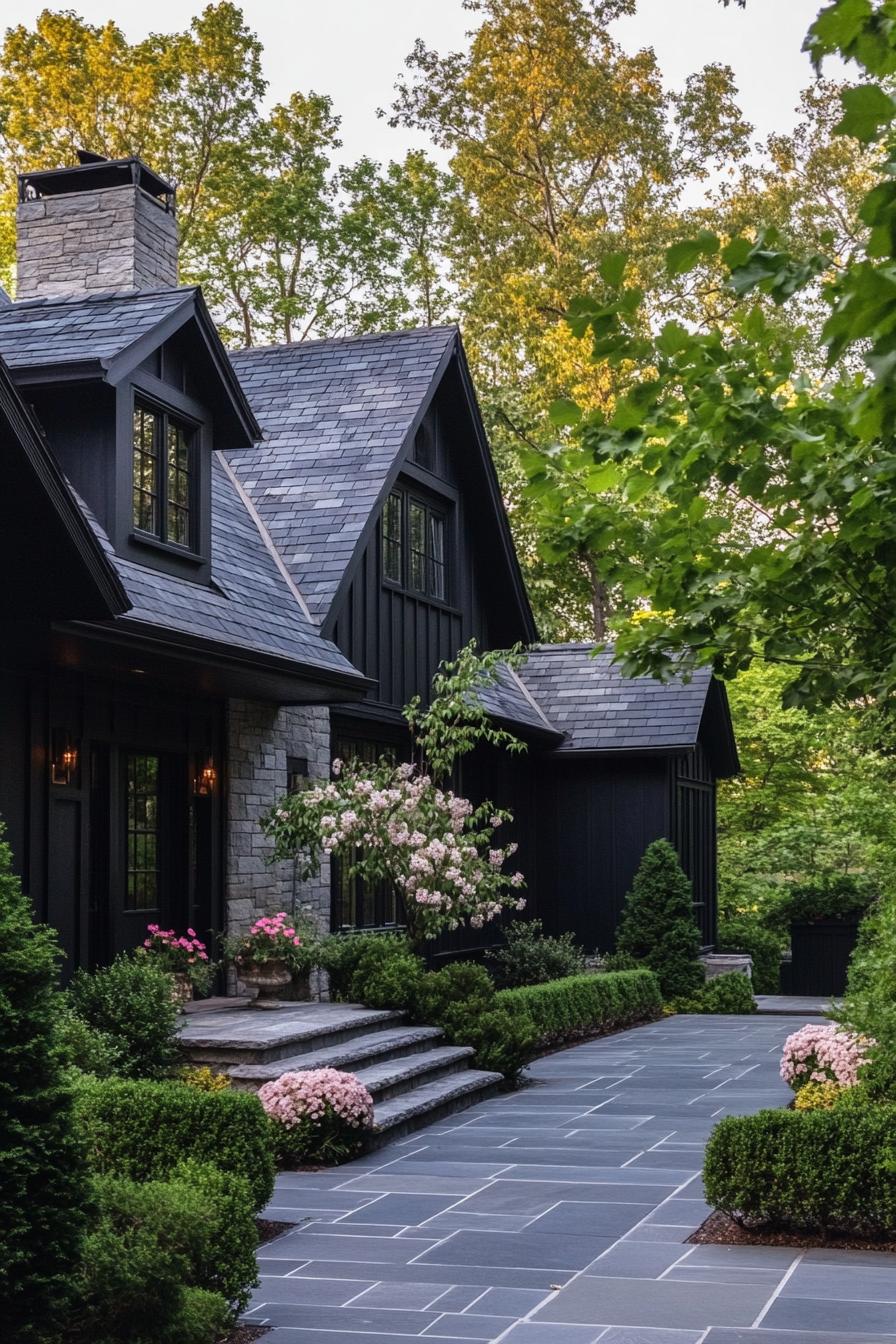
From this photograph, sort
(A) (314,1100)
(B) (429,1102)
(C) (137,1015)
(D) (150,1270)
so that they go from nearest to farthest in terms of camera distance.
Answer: (D) (150,1270), (A) (314,1100), (C) (137,1015), (B) (429,1102)

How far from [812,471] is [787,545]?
0.45 metres

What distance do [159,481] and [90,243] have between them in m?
3.76

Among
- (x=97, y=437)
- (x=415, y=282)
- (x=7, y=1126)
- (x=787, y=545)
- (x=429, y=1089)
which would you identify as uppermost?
(x=415, y=282)

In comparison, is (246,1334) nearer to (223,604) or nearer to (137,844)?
(137,844)

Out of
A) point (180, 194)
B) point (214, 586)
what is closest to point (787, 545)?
point (214, 586)

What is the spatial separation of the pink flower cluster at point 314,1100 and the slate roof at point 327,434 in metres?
5.70

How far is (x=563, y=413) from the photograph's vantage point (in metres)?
3.84

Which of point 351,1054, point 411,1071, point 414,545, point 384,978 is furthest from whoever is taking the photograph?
point 414,545

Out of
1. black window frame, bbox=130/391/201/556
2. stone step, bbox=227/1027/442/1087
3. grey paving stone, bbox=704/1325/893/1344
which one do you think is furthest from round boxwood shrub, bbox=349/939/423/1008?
grey paving stone, bbox=704/1325/893/1344

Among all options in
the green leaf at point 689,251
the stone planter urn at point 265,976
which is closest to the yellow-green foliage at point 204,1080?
the stone planter urn at point 265,976

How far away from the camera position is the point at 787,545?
4961 mm

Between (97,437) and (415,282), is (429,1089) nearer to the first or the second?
(97,437)

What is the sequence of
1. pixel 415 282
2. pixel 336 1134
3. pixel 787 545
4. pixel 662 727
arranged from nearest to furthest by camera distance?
1. pixel 787 545
2. pixel 336 1134
3. pixel 662 727
4. pixel 415 282

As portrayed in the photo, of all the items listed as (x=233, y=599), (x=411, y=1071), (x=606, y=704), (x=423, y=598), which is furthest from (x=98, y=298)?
(x=606, y=704)
